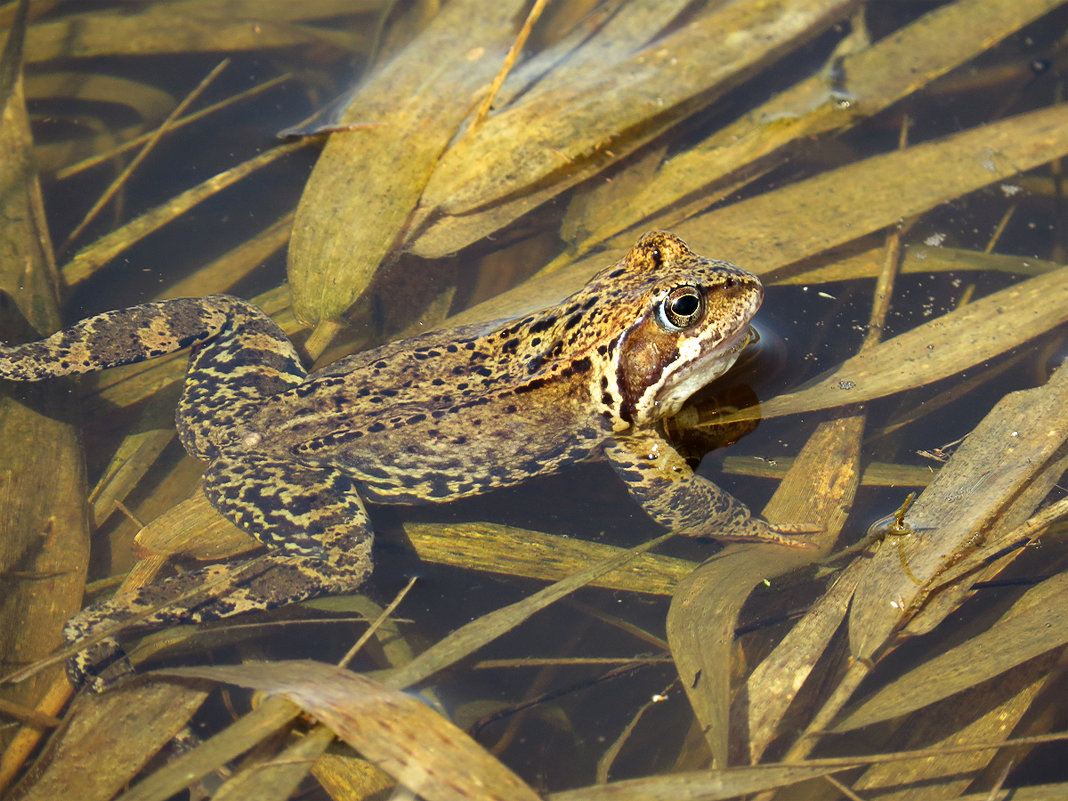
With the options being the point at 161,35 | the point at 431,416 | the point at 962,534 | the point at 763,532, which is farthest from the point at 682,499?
the point at 161,35

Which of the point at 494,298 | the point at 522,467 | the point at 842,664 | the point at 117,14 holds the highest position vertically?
the point at 117,14

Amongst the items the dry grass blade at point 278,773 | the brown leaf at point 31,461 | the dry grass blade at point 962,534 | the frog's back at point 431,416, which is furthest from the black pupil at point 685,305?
the brown leaf at point 31,461

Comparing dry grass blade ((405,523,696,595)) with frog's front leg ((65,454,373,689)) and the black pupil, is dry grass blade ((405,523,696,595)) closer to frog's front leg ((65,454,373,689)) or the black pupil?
frog's front leg ((65,454,373,689))

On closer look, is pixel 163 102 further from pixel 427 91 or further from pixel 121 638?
pixel 121 638

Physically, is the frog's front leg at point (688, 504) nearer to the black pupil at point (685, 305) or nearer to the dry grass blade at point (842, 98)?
the black pupil at point (685, 305)

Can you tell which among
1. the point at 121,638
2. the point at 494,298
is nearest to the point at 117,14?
the point at 494,298

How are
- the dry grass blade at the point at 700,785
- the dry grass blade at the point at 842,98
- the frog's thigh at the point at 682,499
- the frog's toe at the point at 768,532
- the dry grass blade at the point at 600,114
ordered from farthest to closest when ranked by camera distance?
the dry grass blade at the point at 842,98 → the dry grass blade at the point at 600,114 → the frog's thigh at the point at 682,499 → the frog's toe at the point at 768,532 → the dry grass blade at the point at 700,785
